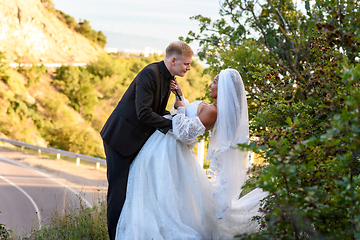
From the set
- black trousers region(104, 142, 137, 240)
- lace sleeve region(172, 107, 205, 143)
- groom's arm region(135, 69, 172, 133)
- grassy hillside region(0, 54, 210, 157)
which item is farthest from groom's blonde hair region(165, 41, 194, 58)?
grassy hillside region(0, 54, 210, 157)

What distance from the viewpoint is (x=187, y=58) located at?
3195mm

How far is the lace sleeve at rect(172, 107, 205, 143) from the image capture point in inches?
119

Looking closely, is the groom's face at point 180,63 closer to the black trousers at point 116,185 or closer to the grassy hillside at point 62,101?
the black trousers at point 116,185

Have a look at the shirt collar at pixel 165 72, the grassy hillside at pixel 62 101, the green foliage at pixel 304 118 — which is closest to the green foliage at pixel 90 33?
the grassy hillside at pixel 62 101

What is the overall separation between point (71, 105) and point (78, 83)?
7.94ft

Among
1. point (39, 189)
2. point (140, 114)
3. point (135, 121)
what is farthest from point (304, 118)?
point (39, 189)

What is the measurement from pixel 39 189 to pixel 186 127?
6.12 metres

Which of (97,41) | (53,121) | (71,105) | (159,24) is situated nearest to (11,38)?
(71,105)

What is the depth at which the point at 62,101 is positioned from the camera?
2631 centimetres

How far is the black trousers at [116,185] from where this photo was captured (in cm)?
307

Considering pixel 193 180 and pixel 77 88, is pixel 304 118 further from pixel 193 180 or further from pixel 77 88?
pixel 77 88

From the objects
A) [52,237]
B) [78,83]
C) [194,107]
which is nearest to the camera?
[194,107]

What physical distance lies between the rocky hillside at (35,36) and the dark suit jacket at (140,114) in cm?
2769

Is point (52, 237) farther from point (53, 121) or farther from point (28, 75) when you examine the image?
point (28, 75)
